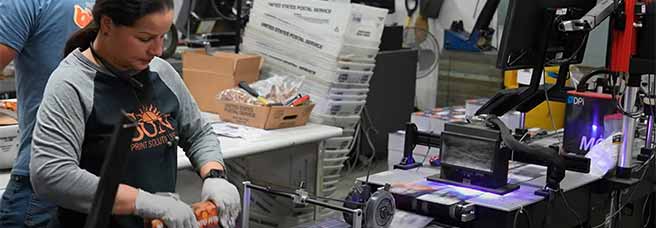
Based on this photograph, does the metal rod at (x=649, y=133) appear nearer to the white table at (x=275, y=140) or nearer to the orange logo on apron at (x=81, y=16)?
the white table at (x=275, y=140)

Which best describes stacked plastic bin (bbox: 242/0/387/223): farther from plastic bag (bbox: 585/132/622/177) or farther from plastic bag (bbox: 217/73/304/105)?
plastic bag (bbox: 585/132/622/177)

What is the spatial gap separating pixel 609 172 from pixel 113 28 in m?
1.65

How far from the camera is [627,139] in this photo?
245 centimetres

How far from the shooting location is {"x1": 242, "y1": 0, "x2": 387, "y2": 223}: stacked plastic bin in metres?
3.43

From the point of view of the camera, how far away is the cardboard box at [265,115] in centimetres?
309

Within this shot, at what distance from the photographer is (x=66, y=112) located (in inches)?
58.9

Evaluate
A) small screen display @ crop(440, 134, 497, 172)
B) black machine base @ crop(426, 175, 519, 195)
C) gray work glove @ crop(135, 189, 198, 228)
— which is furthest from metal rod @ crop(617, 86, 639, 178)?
gray work glove @ crop(135, 189, 198, 228)

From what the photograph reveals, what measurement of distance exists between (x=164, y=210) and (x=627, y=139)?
159 cm

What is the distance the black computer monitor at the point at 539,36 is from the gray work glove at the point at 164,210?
107cm

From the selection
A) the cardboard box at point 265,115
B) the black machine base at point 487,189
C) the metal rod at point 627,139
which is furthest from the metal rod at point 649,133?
the cardboard box at point 265,115

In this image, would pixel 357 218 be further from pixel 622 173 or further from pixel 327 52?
pixel 327 52

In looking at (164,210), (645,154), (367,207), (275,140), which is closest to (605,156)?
(645,154)

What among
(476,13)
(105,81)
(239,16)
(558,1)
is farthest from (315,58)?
(476,13)

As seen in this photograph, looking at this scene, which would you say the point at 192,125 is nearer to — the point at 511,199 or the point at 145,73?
the point at 145,73
